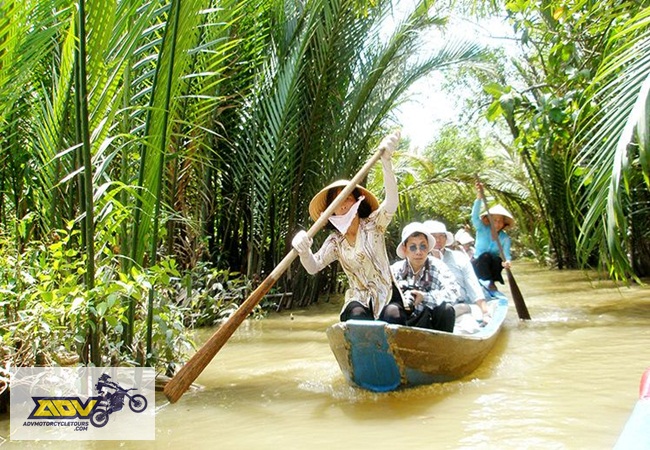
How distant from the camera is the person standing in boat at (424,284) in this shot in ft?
13.0

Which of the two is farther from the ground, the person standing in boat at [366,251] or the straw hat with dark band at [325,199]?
the straw hat with dark band at [325,199]

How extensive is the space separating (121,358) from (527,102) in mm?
4803

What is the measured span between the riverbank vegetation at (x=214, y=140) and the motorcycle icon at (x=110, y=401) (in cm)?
13

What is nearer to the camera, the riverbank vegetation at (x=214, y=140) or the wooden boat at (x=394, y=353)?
the riverbank vegetation at (x=214, y=140)

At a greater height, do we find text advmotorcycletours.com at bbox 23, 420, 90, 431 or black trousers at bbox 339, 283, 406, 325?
black trousers at bbox 339, 283, 406, 325

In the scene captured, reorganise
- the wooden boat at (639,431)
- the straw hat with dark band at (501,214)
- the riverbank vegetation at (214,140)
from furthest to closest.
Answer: the straw hat with dark band at (501,214) < the riverbank vegetation at (214,140) < the wooden boat at (639,431)

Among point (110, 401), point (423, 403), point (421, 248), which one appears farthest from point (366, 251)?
point (110, 401)

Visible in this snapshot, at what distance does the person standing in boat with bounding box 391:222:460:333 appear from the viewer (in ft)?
13.0

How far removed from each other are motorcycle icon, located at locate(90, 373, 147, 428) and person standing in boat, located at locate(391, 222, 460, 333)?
65.1 inches

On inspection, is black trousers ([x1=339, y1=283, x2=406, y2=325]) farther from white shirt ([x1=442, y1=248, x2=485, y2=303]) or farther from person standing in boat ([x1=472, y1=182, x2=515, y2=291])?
person standing in boat ([x1=472, y1=182, x2=515, y2=291])

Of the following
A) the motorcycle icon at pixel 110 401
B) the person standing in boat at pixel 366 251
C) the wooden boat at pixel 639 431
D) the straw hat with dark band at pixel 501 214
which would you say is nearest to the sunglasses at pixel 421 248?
the person standing in boat at pixel 366 251

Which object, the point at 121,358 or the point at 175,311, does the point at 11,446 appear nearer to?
the point at 121,358

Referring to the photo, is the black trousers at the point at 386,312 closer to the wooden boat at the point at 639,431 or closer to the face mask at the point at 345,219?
the face mask at the point at 345,219

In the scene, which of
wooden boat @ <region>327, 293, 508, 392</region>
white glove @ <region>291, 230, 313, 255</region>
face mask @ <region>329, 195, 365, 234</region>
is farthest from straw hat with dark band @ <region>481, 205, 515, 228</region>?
white glove @ <region>291, 230, 313, 255</region>
